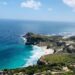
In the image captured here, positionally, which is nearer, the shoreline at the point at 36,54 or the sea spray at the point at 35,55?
the shoreline at the point at 36,54

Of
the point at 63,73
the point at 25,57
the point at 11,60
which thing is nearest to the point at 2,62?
the point at 11,60

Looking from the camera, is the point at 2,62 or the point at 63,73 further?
the point at 2,62

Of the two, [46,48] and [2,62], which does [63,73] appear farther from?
[46,48]

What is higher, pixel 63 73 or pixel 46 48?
pixel 46 48

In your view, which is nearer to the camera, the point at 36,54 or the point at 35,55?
the point at 35,55

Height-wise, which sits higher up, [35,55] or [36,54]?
[36,54]

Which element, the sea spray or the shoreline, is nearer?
the shoreline

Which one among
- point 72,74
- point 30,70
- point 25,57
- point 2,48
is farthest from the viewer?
point 2,48

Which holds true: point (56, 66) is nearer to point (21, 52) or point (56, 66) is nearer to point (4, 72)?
point (4, 72)

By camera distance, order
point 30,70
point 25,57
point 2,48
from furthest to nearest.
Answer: point 2,48
point 25,57
point 30,70
